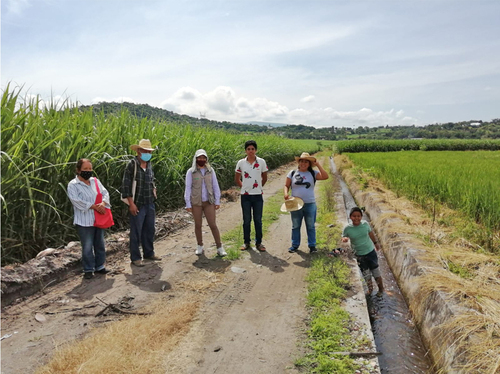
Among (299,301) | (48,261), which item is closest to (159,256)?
(48,261)

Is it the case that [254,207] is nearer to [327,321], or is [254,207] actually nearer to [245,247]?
[245,247]

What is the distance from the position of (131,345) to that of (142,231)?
2.49 metres

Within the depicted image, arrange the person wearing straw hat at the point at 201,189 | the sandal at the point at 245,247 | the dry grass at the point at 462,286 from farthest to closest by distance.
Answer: the sandal at the point at 245,247
the person wearing straw hat at the point at 201,189
the dry grass at the point at 462,286

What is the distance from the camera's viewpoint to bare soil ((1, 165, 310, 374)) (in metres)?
2.77

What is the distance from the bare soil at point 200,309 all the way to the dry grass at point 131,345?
3.7 inches

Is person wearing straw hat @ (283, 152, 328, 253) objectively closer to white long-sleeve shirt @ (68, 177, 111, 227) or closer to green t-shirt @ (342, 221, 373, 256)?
green t-shirt @ (342, 221, 373, 256)

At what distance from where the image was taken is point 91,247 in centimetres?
431

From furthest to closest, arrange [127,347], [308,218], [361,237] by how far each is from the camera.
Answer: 1. [308,218]
2. [361,237]
3. [127,347]

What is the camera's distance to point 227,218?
817 cm

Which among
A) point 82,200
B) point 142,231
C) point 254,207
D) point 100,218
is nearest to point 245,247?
point 254,207

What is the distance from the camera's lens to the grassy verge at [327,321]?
8.80ft

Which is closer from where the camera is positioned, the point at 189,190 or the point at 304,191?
the point at 189,190

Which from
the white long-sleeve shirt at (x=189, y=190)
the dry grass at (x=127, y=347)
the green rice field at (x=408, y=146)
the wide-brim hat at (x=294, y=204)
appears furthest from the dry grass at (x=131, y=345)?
the green rice field at (x=408, y=146)

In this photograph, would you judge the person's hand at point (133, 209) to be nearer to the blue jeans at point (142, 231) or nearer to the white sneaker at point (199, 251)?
the blue jeans at point (142, 231)
